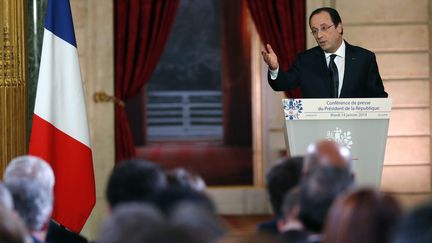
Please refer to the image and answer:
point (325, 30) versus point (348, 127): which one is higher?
point (325, 30)

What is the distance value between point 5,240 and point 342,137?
12.7 ft

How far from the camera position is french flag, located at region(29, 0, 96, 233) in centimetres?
704

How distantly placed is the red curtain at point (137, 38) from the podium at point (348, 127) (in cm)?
472

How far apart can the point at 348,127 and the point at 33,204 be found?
2.95 m

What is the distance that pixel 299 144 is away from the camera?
6305 mm

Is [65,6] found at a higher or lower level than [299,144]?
higher

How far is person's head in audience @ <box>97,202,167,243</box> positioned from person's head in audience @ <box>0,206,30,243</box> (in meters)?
0.22

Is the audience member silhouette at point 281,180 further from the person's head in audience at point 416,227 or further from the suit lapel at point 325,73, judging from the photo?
the suit lapel at point 325,73

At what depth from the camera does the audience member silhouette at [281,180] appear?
4266 mm

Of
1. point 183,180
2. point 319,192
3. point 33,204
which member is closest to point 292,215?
point 319,192

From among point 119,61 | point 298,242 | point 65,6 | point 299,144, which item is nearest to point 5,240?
point 298,242

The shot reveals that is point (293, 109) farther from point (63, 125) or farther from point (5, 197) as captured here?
point (5, 197)

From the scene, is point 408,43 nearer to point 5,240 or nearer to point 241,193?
point 241,193

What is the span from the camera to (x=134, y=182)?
386cm
